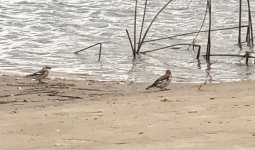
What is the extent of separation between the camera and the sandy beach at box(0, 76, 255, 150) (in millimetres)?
5402

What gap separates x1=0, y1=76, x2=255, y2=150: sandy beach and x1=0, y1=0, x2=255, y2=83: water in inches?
69.3

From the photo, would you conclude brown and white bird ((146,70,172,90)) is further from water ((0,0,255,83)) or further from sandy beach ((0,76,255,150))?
water ((0,0,255,83))

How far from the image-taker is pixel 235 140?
521cm

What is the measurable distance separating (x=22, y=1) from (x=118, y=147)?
1589 cm

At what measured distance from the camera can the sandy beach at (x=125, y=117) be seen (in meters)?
5.40

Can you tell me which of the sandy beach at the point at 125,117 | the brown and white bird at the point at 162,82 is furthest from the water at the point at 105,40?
the sandy beach at the point at 125,117

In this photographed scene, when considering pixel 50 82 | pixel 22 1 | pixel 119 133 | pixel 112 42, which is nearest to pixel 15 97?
pixel 50 82

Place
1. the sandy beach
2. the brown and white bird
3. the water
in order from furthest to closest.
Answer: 1. the water
2. the brown and white bird
3. the sandy beach

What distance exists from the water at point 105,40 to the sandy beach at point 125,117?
1.76 m

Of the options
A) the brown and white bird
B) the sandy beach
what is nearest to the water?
the brown and white bird

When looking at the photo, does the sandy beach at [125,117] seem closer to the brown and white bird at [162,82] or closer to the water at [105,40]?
the brown and white bird at [162,82]

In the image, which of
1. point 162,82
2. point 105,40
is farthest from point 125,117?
point 105,40

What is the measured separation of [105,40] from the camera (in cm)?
1470

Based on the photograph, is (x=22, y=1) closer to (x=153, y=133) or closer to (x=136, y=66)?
(x=136, y=66)
